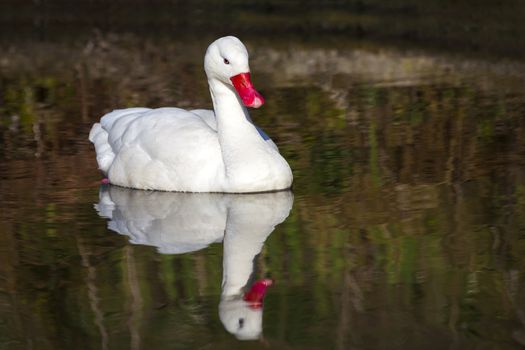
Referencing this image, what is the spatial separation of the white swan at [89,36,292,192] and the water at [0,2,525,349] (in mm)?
133

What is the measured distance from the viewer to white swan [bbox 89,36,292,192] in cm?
973

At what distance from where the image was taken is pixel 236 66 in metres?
9.62

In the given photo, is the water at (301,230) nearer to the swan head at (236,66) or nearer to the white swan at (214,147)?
the white swan at (214,147)

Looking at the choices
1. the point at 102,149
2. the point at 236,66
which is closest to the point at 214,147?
the point at 236,66

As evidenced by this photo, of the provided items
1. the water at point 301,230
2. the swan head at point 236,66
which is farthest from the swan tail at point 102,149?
the swan head at point 236,66

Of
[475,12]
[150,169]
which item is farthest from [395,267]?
[475,12]

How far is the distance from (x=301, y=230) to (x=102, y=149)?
2839 mm

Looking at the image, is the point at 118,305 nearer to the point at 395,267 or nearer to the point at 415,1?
the point at 395,267

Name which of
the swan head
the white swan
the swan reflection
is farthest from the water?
the swan head

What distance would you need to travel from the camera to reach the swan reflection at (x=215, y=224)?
7.32m

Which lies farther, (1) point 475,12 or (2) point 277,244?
(1) point 475,12

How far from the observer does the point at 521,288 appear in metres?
7.12

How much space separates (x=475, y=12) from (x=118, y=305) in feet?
49.5

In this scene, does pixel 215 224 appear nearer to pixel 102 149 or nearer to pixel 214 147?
pixel 214 147
